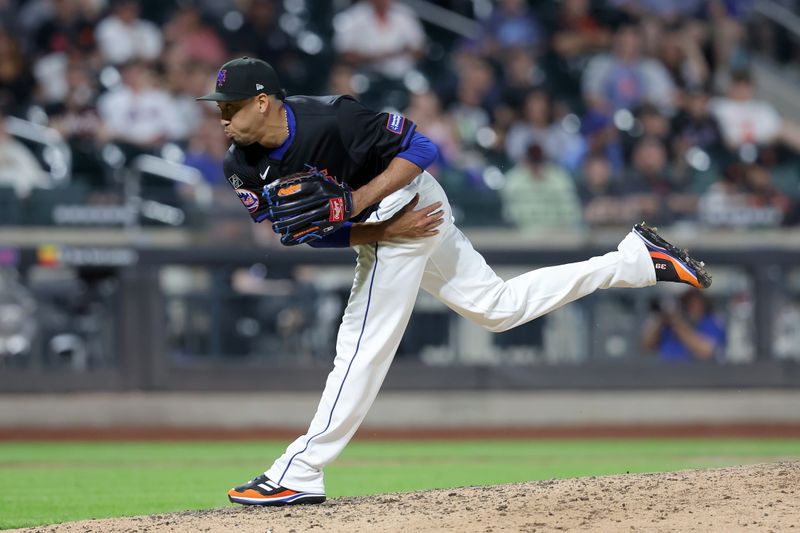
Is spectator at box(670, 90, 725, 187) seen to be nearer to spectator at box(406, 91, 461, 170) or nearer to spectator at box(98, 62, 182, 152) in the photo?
spectator at box(406, 91, 461, 170)

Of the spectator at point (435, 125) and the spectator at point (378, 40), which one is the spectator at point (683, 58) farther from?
the spectator at point (435, 125)

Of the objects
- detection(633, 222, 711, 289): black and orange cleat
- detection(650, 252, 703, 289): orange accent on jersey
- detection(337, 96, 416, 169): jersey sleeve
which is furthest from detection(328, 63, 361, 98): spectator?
detection(337, 96, 416, 169): jersey sleeve

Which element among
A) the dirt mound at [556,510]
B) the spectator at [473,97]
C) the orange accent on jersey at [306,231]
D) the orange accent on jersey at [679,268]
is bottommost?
the dirt mound at [556,510]

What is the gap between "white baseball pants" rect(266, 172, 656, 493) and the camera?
5324 millimetres

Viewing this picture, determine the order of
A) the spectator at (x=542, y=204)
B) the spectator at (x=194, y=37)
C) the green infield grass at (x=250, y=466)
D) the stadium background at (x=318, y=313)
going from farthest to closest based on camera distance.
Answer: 1. the spectator at (x=194, y=37)
2. the spectator at (x=542, y=204)
3. the stadium background at (x=318, y=313)
4. the green infield grass at (x=250, y=466)

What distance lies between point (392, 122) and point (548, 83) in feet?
26.7

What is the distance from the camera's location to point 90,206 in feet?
33.8

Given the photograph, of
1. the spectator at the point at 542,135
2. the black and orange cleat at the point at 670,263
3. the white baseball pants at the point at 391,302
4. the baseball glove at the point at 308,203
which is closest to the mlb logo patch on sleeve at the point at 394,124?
the white baseball pants at the point at 391,302

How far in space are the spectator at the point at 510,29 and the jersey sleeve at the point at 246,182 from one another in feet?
27.7

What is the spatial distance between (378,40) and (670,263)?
777cm

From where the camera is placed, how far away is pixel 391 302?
5383 mm

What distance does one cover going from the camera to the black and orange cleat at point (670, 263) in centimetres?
580

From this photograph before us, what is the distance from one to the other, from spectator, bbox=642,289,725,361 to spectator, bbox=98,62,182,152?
501 centimetres

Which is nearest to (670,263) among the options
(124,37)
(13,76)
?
(124,37)
